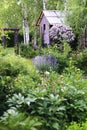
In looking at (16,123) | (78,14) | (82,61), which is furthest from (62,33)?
(16,123)

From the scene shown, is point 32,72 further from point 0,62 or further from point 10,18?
point 10,18

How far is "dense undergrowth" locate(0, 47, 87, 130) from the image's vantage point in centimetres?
357

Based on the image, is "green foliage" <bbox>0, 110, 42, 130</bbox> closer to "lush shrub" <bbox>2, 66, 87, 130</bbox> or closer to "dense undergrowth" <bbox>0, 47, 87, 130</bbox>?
"dense undergrowth" <bbox>0, 47, 87, 130</bbox>

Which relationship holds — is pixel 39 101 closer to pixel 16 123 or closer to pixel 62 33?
pixel 16 123

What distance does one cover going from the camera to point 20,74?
560cm

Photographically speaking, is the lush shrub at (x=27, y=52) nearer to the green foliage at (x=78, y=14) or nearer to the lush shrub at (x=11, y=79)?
the green foliage at (x=78, y=14)

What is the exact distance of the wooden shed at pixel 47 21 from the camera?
23984 mm

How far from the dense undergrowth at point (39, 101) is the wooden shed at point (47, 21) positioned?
1822 centimetres

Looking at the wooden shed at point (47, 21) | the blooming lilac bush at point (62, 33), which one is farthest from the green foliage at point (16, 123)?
the wooden shed at point (47, 21)

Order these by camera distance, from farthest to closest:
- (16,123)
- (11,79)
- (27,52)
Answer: (27,52), (11,79), (16,123)

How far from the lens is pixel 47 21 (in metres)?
24.6

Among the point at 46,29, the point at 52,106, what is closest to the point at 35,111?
the point at 52,106

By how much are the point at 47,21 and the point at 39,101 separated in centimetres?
2084

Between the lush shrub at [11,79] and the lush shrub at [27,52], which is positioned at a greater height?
the lush shrub at [11,79]
